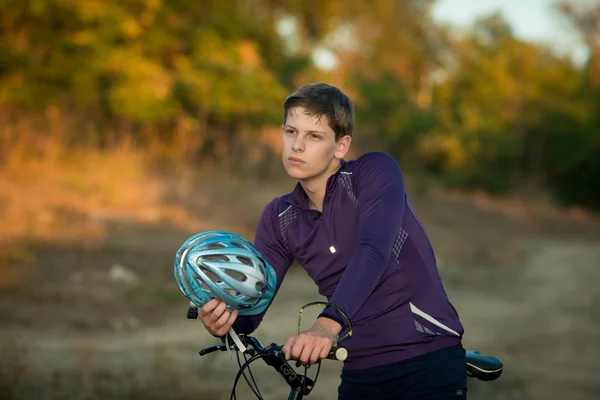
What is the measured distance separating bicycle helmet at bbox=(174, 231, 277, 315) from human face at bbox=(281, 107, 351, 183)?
47 centimetres

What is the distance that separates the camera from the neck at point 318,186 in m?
3.59

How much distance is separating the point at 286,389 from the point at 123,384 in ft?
5.40

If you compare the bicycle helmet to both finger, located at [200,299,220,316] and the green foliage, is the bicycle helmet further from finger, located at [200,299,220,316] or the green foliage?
the green foliage

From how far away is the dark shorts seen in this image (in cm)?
339

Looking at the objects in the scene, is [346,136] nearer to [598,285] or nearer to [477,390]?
[477,390]

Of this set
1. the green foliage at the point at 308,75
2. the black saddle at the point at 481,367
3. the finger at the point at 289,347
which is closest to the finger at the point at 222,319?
the finger at the point at 289,347

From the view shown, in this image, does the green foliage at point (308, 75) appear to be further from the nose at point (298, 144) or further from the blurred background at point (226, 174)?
the nose at point (298, 144)

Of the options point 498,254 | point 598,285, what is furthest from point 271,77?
point 598,285

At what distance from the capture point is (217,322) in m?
3.14

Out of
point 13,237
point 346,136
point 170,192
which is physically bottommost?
point 346,136

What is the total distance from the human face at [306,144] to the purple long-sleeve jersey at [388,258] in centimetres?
14

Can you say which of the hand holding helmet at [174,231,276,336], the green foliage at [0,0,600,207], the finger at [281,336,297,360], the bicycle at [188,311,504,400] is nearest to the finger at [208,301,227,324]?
the hand holding helmet at [174,231,276,336]

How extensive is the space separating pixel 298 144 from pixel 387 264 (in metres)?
0.61

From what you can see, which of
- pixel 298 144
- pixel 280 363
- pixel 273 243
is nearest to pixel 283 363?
pixel 280 363
